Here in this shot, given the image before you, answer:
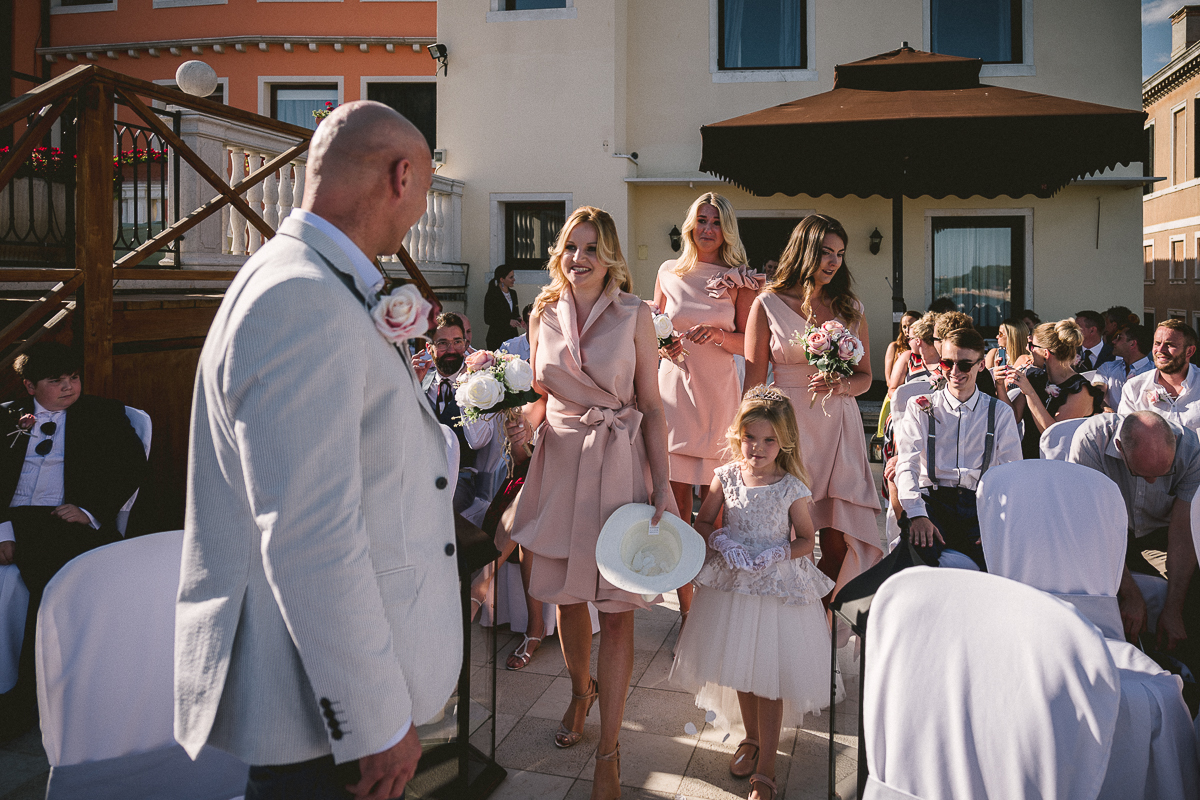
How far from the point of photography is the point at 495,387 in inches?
129

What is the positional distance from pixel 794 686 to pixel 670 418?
171cm

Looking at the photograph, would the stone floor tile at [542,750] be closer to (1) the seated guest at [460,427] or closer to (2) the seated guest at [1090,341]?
(1) the seated guest at [460,427]

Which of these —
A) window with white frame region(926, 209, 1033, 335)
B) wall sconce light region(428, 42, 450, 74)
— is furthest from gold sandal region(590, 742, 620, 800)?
wall sconce light region(428, 42, 450, 74)

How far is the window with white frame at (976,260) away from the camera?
43.4ft

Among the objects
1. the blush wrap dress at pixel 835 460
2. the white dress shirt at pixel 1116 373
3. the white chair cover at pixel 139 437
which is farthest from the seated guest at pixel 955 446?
the white chair cover at pixel 139 437

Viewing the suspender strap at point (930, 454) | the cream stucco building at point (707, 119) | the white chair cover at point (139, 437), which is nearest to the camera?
the suspender strap at point (930, 454)

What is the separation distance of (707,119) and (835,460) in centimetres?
1046

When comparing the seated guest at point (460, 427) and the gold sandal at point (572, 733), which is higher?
the seated guest at point (460, 427)

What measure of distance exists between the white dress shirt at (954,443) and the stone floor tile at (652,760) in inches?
61.3

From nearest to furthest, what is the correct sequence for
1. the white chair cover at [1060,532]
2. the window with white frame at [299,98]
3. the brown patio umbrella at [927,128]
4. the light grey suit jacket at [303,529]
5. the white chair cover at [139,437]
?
the light grey suit jacket at [303,529] < the white chair cover at [1060,532] < the white chair cover at [139,437] < the brown patio umbrella at [927,128] < the window with white frame at [299,98]

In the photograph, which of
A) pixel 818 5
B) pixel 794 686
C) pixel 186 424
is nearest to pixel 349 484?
pixel 794 686

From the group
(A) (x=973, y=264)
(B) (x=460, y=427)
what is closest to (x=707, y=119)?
(A) (x=973, y=264)

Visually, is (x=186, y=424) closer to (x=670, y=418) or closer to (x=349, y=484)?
(x=670, y=418)

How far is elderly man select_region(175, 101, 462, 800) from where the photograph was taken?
4.45ft
